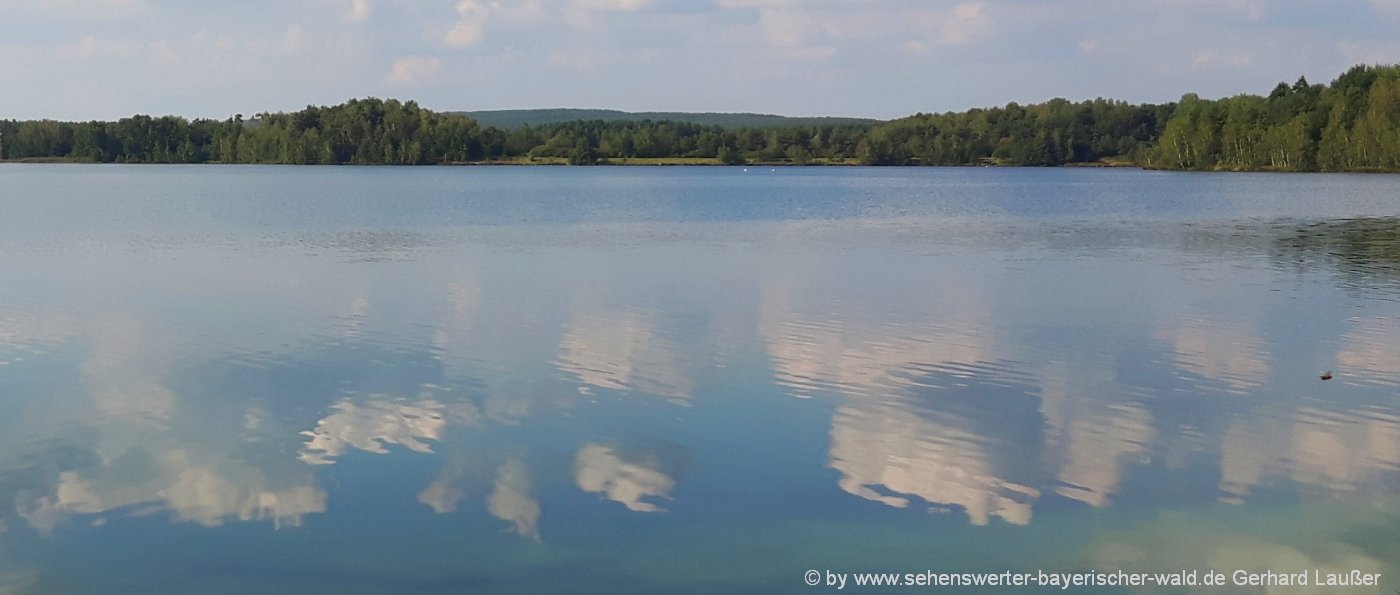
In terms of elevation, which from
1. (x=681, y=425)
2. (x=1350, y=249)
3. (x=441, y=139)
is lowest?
(x=681, y=425)

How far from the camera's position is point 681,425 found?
1199 cm

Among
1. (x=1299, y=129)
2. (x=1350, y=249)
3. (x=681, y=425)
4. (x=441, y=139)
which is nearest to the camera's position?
(x=681, y=425)

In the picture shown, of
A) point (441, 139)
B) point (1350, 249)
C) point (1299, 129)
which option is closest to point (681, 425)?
point (1350, 249)

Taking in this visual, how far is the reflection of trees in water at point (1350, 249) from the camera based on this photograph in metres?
25.4

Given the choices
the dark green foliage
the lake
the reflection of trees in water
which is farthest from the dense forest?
the lake

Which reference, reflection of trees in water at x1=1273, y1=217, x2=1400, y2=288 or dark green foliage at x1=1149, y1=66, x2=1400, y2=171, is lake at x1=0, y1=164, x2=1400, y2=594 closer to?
reflection of trees in water at x1=1273, y1=217, x2=1400, y2=288

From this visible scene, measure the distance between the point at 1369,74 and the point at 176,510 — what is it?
13173cm

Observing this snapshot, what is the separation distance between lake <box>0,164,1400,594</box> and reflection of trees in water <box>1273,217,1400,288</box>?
0.43 metres

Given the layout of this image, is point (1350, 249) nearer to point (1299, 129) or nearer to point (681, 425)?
point (681, 425)

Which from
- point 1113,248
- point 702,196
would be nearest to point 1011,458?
point 1113,248

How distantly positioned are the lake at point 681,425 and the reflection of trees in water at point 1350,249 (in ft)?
1.42

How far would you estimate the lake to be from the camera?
8.46 m

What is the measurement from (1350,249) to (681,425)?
26.2 metres

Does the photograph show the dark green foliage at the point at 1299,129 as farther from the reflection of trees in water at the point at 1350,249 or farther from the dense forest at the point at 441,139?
the reflection of trees in water at the point at 1350,249
